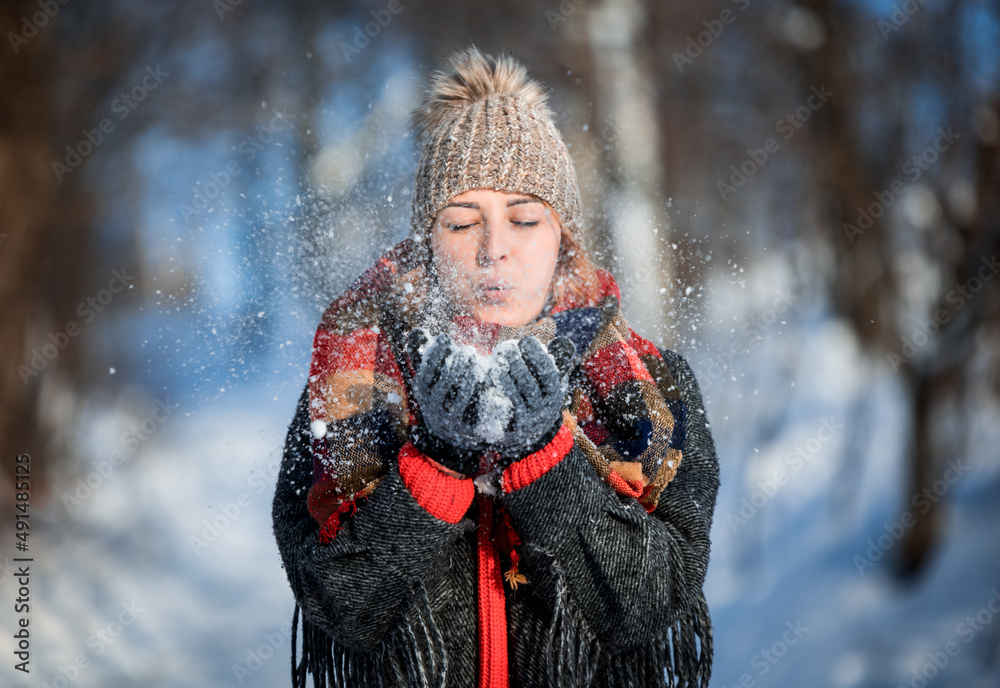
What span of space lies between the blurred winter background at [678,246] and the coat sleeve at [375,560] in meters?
1.33

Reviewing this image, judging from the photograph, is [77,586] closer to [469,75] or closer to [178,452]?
[178,452]

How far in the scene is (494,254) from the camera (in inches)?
34.0

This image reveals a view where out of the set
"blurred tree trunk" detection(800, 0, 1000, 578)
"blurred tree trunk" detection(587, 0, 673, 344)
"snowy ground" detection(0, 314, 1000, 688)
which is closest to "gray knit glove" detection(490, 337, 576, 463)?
"blurred tree trunk" detection(587, 0, 673, 344)

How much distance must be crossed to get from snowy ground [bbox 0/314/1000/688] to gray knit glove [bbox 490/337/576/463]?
160cm

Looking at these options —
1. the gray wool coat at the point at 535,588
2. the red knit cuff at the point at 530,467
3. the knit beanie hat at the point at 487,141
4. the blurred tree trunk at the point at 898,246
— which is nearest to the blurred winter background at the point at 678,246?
the blurred tree trunk at the point at 898,246

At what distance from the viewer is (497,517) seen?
0.86m

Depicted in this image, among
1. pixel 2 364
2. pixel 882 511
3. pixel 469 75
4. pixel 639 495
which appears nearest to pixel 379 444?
pixel 639 495

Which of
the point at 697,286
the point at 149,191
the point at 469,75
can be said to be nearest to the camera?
the point at 469,75

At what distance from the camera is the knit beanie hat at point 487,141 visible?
904 mm

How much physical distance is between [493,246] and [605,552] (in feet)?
1.29

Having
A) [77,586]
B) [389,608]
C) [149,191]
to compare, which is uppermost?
[149,191]

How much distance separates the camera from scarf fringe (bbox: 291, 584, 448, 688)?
0.80m

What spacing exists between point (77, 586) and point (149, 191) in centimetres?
160

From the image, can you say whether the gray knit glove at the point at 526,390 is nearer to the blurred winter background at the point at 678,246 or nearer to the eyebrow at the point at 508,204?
the eyebrow at the point at 508,204
